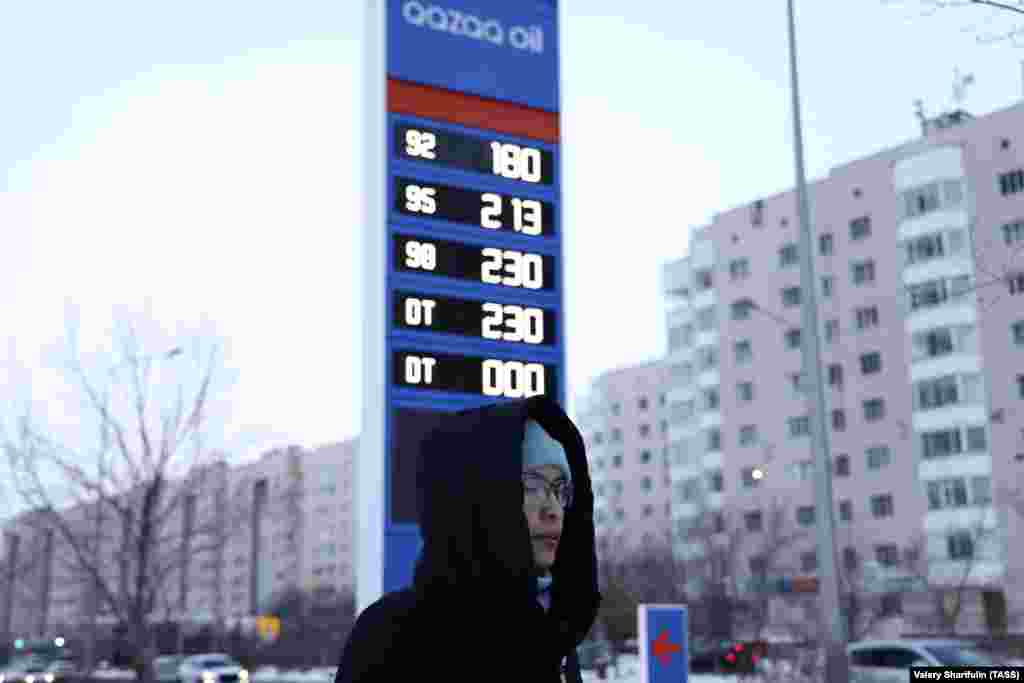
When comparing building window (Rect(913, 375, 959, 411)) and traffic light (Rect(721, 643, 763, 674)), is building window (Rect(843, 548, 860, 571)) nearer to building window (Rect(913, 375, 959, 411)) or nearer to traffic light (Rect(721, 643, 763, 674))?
building window (Rect(913, 375, 959, 411))

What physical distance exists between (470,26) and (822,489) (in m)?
8.50

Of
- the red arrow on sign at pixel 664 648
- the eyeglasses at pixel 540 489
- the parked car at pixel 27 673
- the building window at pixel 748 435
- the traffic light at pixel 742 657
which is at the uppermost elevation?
the building window at pixel 748 435

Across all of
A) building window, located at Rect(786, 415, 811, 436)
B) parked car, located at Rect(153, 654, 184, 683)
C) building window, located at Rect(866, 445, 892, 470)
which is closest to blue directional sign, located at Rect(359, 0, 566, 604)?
parked car, located at Rect(153, 654, 184, 683)

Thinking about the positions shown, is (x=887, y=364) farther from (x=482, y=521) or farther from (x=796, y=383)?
(x=482, y=521)

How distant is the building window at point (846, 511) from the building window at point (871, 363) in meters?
6.65

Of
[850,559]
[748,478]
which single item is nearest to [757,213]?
[748,478]

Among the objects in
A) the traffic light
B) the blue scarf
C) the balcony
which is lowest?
the traffic light

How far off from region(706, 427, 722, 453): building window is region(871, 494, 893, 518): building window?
Result: 1336cm

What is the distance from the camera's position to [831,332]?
66.1 metres

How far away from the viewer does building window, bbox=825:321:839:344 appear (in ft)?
216

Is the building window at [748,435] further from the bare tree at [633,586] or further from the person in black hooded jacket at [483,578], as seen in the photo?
the person in black hooded jacket at [483,578]

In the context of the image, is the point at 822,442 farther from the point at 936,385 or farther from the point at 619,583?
the point at 936,385

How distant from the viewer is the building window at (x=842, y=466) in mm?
64562

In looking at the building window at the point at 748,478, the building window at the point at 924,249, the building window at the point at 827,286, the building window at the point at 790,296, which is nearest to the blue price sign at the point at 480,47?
the building window at the point at 924,249
